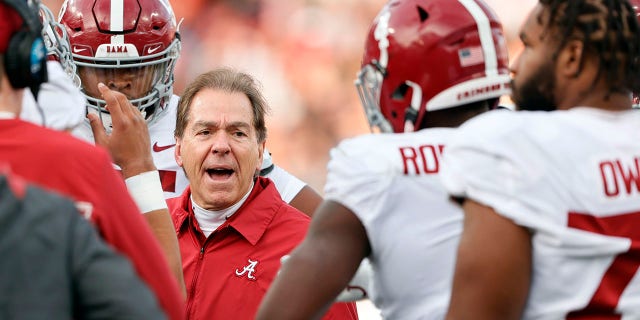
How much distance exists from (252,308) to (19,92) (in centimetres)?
135

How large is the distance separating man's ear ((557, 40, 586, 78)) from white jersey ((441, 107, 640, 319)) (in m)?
0.10

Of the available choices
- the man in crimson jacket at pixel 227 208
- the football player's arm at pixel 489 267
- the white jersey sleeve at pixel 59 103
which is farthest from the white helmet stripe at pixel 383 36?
the man in crimson jacket at pixel 227 208

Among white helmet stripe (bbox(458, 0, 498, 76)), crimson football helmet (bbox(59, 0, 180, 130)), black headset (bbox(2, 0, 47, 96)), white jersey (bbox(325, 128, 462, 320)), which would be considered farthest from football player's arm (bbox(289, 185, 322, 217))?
black headset (bbox(2, 0, 47, 96))

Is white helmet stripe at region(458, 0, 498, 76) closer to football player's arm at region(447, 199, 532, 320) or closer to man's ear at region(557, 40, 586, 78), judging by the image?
man's ear at region(557, 40, 586, 78)

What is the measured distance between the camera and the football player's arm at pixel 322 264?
79.6 inches

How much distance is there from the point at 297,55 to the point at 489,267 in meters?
6.14

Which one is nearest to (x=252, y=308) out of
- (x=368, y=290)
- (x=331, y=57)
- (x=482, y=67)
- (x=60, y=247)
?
(x=368, y=290)

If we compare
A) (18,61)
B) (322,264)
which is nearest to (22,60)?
(18,61)

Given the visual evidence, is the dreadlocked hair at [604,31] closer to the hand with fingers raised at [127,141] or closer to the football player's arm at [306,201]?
the hand with fingers raised at [127,141]

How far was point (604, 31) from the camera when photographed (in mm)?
1966

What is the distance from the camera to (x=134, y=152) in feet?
8.98

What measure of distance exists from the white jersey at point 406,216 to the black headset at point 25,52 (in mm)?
605

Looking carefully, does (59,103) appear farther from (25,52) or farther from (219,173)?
(219,173)

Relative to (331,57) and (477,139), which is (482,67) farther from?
(331,57)
